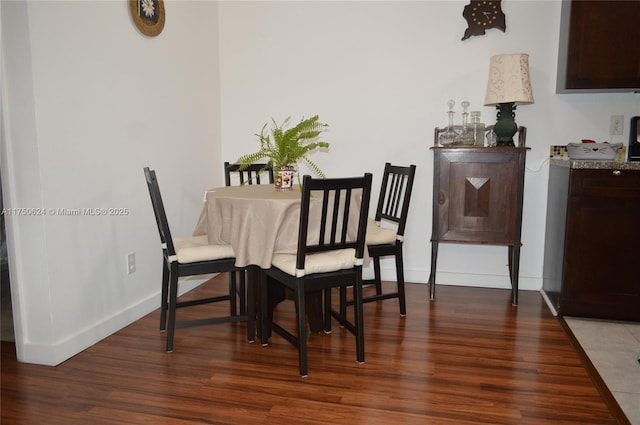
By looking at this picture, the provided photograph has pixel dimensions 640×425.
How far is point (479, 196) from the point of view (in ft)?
10.4

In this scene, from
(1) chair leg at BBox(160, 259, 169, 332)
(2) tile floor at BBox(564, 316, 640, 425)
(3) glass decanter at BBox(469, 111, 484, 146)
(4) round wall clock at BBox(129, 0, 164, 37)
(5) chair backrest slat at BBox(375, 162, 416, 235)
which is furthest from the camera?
(3) glass decanter at BBox(469, 111, 484, 146)

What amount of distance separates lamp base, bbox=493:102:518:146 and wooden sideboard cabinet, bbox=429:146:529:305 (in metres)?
0.14

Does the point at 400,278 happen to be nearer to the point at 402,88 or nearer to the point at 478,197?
the point at 478,197

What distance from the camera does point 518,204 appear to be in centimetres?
314

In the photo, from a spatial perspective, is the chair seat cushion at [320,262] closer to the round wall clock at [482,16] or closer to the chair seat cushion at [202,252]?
the chair seat cushion at [202,252]

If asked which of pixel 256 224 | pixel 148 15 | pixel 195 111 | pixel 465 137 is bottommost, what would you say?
pixel 256 224

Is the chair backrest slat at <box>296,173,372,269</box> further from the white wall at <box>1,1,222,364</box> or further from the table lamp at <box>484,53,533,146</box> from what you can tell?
the table lamp at <box>484,53,533,146</box>

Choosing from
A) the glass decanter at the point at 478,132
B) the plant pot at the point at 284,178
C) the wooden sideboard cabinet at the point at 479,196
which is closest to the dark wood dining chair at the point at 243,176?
the plant pot at the point at 284,178

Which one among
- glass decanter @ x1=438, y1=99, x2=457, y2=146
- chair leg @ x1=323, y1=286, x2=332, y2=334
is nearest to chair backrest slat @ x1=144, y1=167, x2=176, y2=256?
chair leg @ x1=323, y1=286, x2=332, y2=334

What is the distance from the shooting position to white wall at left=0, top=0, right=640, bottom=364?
7.37 ft

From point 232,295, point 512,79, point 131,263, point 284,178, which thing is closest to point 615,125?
point 512,79

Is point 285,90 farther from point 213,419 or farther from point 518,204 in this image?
point 213,419

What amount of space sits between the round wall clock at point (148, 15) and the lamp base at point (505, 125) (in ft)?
7.47

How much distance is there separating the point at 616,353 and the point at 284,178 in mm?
1973
